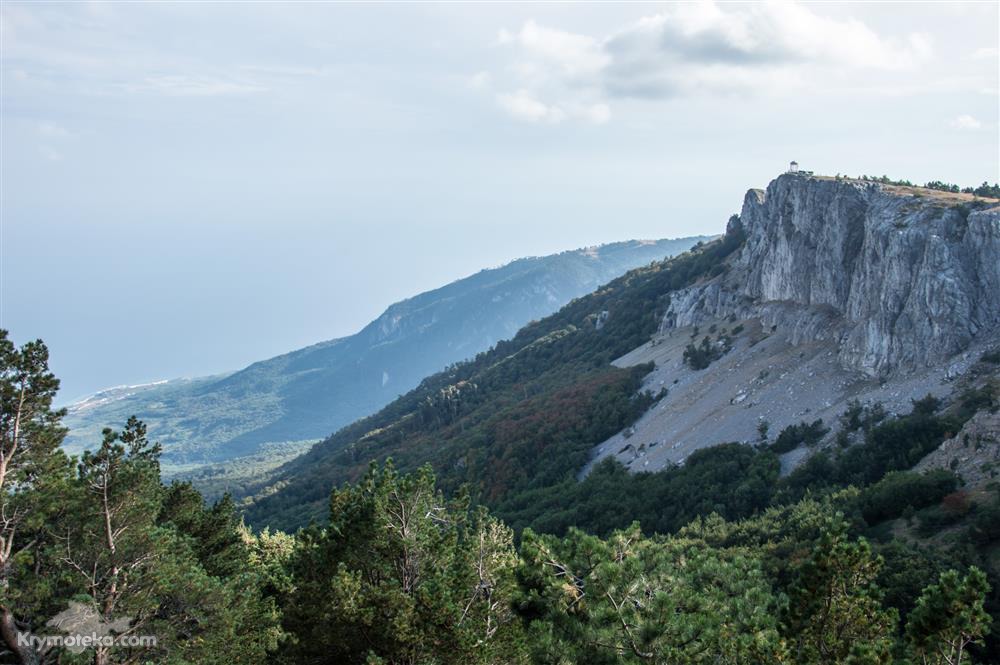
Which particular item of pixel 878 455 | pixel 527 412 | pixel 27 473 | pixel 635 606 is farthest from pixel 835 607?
pixel 527 412

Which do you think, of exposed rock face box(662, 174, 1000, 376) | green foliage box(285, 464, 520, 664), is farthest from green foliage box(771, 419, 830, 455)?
green foliage box(285, 464, 520, 664)

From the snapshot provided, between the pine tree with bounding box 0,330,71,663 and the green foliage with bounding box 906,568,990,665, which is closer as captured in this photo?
the green foliage with bounding box 906,568,990,665

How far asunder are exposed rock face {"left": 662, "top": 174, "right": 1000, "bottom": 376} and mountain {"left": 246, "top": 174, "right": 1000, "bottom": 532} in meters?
0.13

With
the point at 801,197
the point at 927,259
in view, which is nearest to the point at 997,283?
the point at 927,259

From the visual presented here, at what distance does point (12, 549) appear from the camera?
46.8 feet

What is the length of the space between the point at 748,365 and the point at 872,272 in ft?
41.0

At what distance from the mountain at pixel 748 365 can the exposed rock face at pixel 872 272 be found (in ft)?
0.43

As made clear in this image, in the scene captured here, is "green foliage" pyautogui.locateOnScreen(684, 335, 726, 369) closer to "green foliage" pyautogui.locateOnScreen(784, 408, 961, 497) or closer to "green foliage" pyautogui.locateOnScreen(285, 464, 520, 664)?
"green foliage" pyautogui.locateOnScreen(784, 408, 961, 497)

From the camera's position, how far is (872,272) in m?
51.0

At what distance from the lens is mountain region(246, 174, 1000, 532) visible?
43.3m

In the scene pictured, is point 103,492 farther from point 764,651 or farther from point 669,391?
point 669,391

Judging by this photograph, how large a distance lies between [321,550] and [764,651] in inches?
407

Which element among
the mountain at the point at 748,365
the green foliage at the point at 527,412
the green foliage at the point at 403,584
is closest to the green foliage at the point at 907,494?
the mountain at the point at 748,365

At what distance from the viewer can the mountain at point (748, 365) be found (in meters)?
43.3
